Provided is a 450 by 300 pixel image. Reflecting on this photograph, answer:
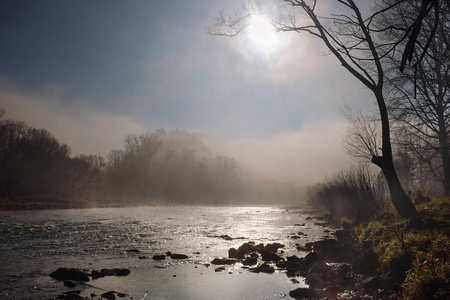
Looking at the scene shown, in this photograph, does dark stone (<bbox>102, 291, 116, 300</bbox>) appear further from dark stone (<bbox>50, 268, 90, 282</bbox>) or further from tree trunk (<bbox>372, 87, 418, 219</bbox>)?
tree trunk (<bbox>372, 87, 418, 219</bbox>)

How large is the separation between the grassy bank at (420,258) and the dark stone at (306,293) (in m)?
1.77

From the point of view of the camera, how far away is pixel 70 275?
10242mm

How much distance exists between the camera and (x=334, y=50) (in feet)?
43.3

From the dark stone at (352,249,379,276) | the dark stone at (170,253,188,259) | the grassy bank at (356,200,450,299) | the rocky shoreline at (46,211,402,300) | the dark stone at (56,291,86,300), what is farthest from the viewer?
the dark stone at (170,253,188,259)

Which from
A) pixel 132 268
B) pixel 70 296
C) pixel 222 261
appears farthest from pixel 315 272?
pixel 70 296

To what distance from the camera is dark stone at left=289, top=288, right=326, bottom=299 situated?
858 cm

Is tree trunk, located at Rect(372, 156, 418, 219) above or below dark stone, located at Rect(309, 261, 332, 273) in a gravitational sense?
above

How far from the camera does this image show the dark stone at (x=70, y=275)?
10.1 m

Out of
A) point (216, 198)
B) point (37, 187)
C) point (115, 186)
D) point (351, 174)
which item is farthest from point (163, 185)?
point (351, 174)

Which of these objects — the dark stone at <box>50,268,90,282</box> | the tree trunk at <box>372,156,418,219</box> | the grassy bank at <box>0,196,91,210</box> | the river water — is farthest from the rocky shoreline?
the grassy bank at <box>0,196,91,210</box>

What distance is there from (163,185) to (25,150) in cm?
4375

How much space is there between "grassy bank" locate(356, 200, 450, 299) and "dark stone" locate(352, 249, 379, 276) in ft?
1.13

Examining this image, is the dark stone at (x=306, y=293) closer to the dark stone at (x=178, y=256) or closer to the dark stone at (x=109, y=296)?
the dark stone at (x=109, y=296)

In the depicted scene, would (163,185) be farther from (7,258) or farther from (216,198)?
(7,258)
